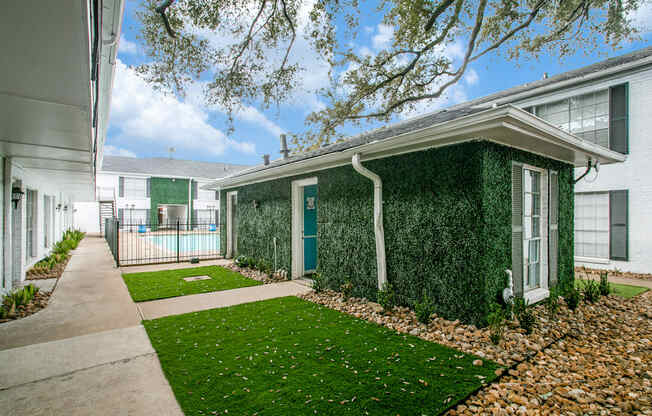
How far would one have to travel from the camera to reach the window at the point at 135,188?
84.8 feet

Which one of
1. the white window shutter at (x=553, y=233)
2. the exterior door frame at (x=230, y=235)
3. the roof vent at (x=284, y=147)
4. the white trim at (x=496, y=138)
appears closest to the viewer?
the white trim at (x=496, y=138)

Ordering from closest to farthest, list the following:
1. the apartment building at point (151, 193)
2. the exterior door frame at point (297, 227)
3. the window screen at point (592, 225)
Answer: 1. the exterior door frame at point (297, 227)
2. the window screen at point (592, 225)
3. the apartment building at point (151, 193)

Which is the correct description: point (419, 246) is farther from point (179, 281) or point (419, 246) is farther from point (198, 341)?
point (179, 281)

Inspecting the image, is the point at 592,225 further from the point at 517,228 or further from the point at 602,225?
the point at 517,228

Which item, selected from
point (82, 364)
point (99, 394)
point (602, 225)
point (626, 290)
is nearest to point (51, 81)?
point (99, 394)

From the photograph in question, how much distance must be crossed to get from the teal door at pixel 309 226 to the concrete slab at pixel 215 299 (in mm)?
951

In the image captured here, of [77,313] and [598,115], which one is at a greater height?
[598,115]

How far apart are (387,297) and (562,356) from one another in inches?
85.6

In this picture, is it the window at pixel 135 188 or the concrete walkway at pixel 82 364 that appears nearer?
the concrete walkway at pixel 82 364

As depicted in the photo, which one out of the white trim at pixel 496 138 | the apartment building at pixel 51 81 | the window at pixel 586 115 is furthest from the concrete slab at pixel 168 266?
the window at pixel 586 115

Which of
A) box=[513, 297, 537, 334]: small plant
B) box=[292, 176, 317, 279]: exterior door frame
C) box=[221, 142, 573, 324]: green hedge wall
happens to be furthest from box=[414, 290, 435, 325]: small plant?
box=[292, 176, 317, 279]: exterior door frame

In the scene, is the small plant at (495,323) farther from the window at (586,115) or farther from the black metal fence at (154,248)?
the black metal fence at (154,248)

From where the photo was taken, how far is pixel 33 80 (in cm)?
231

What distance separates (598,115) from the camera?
8664 millimetres
